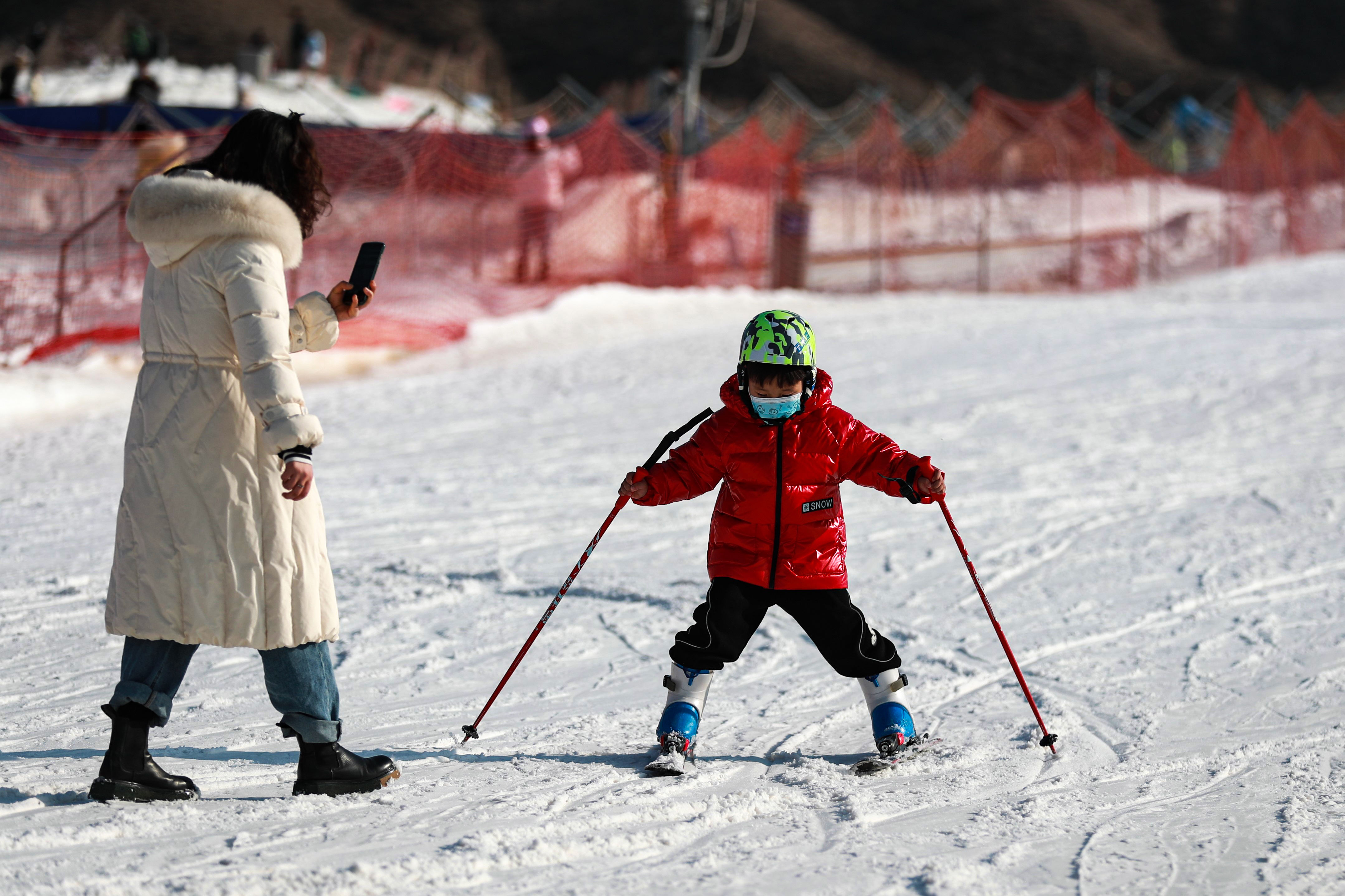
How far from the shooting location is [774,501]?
3635 millimetres

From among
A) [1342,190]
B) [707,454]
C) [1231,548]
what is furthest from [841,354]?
[1342,190]

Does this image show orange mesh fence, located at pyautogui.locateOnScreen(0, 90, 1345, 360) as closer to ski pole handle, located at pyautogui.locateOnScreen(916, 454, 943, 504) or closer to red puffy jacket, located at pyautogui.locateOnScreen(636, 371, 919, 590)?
red puffy jacket, located at pyautogui.locateOnScreen(636, 371, 919, 590)

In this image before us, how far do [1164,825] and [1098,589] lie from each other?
2.64 m

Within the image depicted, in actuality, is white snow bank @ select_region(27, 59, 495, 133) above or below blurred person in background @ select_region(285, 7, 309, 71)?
below

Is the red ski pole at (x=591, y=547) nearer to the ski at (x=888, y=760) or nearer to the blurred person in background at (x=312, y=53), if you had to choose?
the ski at (x=888, y=760)

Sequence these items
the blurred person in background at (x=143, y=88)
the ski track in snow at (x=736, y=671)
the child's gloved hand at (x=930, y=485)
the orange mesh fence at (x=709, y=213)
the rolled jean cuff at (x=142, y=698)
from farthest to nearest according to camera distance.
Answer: the blurred person in background at (x=143, y=88) < the orange mesh fence at (x=709, y=213) < the child's gloved hand at (x=930, y=485) < the rolled jean cuff at (x=142, y=698) < the ski track in snow at (x=736, y=671)

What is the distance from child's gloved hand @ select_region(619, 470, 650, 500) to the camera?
3.64 m

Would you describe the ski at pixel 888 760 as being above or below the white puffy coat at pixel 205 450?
below

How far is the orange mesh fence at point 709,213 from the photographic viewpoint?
12039 mm

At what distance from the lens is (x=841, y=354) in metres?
11.9

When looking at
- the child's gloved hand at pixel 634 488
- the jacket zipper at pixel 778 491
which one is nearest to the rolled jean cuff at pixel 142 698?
the child's gloved hand at pixel 634 488

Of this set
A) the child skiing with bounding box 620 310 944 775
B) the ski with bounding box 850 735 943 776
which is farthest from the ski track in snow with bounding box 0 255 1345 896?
the child skiing with bounding box 620 310 944 775

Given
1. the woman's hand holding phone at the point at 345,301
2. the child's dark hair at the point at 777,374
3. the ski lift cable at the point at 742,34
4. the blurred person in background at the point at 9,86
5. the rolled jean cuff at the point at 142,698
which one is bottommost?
the rolled jean cuff at the point at 142,698

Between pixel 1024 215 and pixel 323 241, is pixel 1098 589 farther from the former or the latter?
pixel 1024 215
